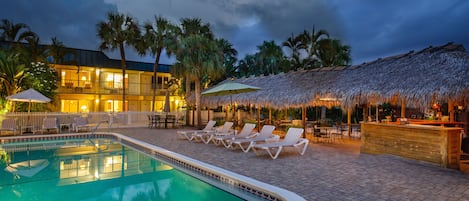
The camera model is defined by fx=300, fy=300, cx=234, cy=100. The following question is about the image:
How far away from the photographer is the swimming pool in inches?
252

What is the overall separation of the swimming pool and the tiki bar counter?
16.6ft

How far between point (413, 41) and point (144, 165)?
53.9 meters

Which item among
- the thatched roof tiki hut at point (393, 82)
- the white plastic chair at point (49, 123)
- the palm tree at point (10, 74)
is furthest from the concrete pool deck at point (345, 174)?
the palm tree at point (10, 74)

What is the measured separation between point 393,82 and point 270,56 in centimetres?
1859

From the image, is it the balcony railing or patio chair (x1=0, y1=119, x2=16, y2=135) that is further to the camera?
the balcony railing

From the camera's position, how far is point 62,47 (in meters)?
24.7

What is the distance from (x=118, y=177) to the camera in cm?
804

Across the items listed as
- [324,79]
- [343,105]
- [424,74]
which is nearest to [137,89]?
[324,79]

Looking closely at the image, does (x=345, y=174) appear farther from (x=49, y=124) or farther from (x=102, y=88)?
(x=102, y=88)

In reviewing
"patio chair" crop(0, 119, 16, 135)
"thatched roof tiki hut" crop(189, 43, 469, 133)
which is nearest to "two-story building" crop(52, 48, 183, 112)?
"patio chair" crop(0, 119, 16, 135)

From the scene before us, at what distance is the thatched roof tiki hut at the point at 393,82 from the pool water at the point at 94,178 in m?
6.25

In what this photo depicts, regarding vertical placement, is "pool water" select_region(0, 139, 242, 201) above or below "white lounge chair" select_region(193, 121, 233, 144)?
below

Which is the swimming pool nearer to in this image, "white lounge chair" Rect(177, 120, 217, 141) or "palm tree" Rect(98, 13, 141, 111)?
"white lounge chair" Rect(177, 120, 217, 141)

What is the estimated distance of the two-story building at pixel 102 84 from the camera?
87.9 ft
